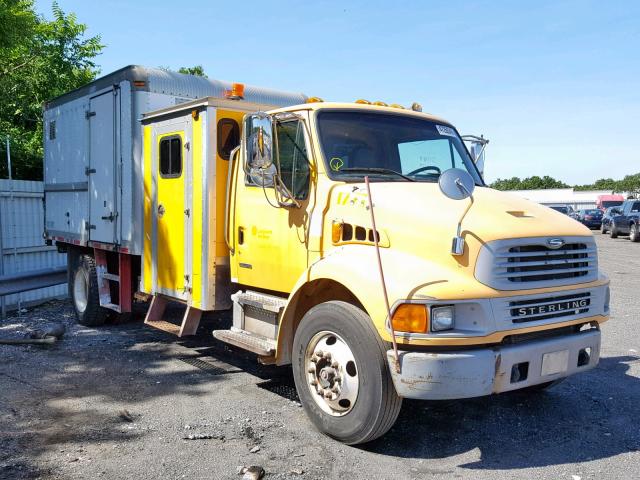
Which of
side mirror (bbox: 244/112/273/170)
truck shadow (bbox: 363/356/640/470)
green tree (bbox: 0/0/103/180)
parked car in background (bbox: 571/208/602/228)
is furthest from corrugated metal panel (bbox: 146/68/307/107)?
parked car in background (bbox: 571/208/602/228)

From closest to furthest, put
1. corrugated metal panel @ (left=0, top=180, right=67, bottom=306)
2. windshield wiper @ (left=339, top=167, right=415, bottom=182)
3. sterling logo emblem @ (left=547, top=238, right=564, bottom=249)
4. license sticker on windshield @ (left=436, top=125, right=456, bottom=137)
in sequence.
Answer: sterling logo emblem @ (left=547, top=238, right=564, bottom=249) < windshield wiper @ (left=339, top=167, right=415, bottom=182) < license sticker on windshield @ (left=436, top=125, right=456, bottom=137) < corrugated metal panel @ (left=0, top=180, right=67, bottom=306)

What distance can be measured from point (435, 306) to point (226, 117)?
312 cm

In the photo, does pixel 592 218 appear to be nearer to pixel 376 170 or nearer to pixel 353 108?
pixel 353 108

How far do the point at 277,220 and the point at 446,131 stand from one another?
1863 millimetres

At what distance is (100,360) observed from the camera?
22.1 ft

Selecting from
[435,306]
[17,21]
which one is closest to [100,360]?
[435,306]

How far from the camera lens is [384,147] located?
16.9 feet

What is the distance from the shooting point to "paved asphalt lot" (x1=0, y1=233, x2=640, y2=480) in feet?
13.1

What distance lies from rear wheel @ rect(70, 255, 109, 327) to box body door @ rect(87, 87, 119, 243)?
0.53 meters

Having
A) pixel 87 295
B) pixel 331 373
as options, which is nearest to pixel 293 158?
pixel 331 373

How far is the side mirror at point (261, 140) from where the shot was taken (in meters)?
4.79

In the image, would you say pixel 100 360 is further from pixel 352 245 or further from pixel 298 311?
pixel 352 245

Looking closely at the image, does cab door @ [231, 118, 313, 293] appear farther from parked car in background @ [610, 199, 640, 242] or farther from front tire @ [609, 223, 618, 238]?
front tire @ [609, 223, 618, 238]

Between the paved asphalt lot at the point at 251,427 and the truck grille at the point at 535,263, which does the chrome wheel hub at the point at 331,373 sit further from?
the truck grille at the point at 535,263
